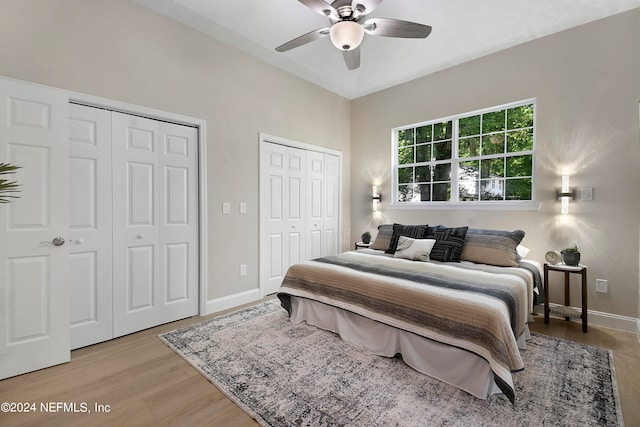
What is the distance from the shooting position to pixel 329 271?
8.96 feet

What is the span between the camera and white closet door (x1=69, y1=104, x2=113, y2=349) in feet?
7.93

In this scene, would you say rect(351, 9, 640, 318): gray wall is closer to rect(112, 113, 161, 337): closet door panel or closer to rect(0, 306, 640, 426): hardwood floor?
rect(0, 306, 640, 426): hardwood floor

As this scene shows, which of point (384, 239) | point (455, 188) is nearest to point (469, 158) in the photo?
point (455, 188)

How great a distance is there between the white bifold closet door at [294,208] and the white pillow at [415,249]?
5.02 feet

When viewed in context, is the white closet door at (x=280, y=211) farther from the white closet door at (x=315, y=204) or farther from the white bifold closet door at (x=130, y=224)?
the white bifold closet door at (x=130, y=224)

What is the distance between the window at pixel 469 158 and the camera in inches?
138

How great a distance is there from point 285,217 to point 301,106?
1611 millimetres

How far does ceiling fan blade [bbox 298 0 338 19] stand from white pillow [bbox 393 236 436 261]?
2271mm

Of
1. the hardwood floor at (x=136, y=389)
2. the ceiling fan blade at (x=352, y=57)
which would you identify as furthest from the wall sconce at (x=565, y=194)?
the ceiling fan blade at (x=352, y=57)

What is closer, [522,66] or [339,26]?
[339,26]

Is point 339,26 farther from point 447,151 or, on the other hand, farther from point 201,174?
point 447,151

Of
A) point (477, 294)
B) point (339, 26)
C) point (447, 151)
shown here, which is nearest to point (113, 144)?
point (339, 26)

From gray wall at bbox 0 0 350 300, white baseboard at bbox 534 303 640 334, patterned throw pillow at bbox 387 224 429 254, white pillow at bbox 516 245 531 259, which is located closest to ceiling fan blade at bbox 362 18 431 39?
gray wall at bbox 0 0 350 300

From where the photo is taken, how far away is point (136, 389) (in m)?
1.91
